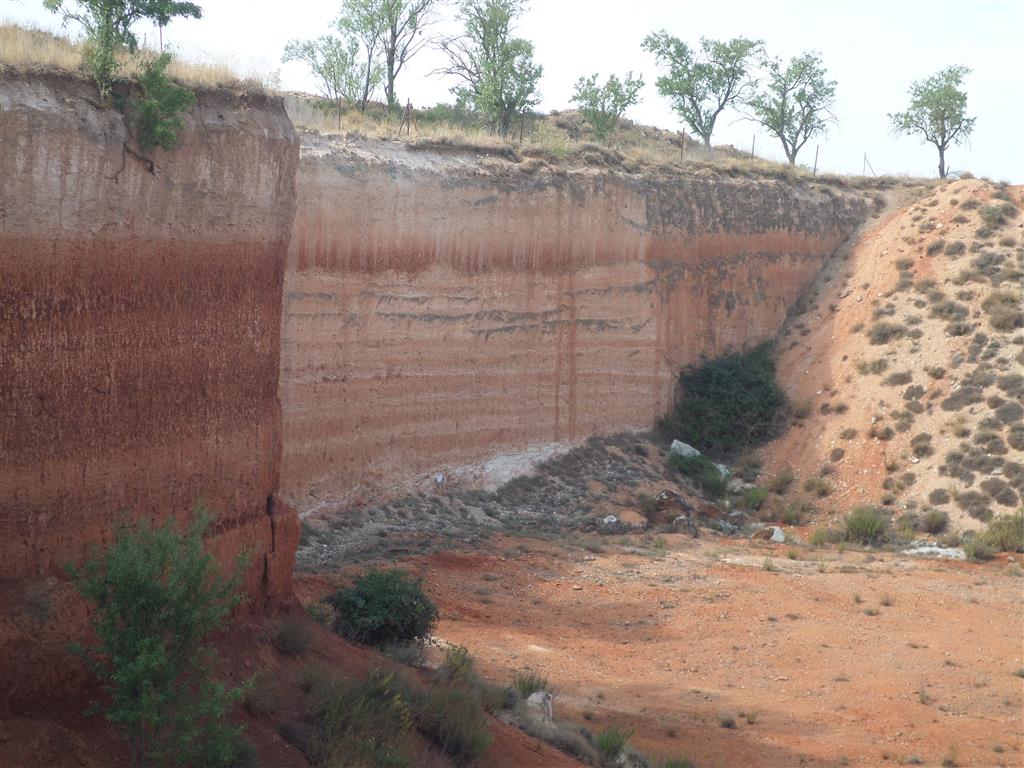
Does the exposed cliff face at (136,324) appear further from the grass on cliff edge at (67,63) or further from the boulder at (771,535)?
the boulder at (771,535)

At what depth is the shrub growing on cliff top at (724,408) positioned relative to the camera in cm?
2752

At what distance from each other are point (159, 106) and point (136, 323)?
1716mm

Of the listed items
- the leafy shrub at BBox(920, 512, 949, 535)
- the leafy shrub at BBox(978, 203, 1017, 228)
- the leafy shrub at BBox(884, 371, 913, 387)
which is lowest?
the leafy shrub at BBox(920, 512, 949, 535)

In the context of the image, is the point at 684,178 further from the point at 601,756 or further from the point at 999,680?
the point at 601,756

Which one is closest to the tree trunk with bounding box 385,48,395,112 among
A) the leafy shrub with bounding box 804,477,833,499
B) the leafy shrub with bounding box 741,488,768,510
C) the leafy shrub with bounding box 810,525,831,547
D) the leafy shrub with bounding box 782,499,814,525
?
the leafy shrub with bounding box 741,488,768,510

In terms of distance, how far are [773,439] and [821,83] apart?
21.7m

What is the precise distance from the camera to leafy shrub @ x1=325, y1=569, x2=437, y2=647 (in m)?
12.1

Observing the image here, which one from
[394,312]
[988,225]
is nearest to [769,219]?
[988,225]

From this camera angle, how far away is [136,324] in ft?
29.6

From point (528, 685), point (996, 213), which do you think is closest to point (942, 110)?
point (996, 213)

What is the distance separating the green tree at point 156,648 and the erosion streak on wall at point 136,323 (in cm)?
63

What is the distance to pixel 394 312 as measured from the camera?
20703 millimetres

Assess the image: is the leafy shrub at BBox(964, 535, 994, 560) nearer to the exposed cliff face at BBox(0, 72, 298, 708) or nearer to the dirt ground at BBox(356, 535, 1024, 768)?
the dirt ground at BBox(356, 535, 1024, 768)

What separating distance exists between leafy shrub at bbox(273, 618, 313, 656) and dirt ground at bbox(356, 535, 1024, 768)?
325 centimetres
